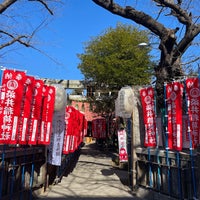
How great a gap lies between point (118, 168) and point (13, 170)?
30.1 feet

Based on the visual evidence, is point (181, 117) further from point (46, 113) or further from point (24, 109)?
point (24, 109)

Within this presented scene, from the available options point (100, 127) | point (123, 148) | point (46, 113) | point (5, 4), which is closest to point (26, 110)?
point (46, 113)

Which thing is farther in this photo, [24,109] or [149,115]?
[149,115]

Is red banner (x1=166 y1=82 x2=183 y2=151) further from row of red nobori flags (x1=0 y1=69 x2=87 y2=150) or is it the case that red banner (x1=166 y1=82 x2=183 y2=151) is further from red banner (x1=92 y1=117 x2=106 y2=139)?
red banner (x1=92 y1=117 x2=106 y2=139)

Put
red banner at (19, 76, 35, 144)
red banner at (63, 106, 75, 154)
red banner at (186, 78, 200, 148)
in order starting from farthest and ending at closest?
red banner at (63, 106, 75, 154) → red banner at (186, 78, 200, 148) → red banner at (19, 76, 35, 144)

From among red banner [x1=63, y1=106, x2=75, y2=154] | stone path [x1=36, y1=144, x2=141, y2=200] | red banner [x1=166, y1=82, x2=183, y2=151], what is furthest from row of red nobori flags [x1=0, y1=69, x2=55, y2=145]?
red banner [x1=166, y1=82, x2=183, y2=151]

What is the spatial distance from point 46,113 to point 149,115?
3201 mm

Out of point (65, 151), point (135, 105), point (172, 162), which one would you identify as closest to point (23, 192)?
point (65, 151)

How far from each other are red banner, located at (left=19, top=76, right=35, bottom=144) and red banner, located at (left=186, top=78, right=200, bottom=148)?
3.73 m

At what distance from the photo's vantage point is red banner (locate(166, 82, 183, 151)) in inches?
268

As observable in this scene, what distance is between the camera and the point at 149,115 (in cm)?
831

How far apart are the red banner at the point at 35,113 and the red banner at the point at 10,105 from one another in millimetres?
514

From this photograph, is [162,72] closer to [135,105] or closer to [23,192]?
[135,105]

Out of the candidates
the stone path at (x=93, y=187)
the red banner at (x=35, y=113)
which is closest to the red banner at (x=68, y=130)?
the stone path at (x=93, y=187)
